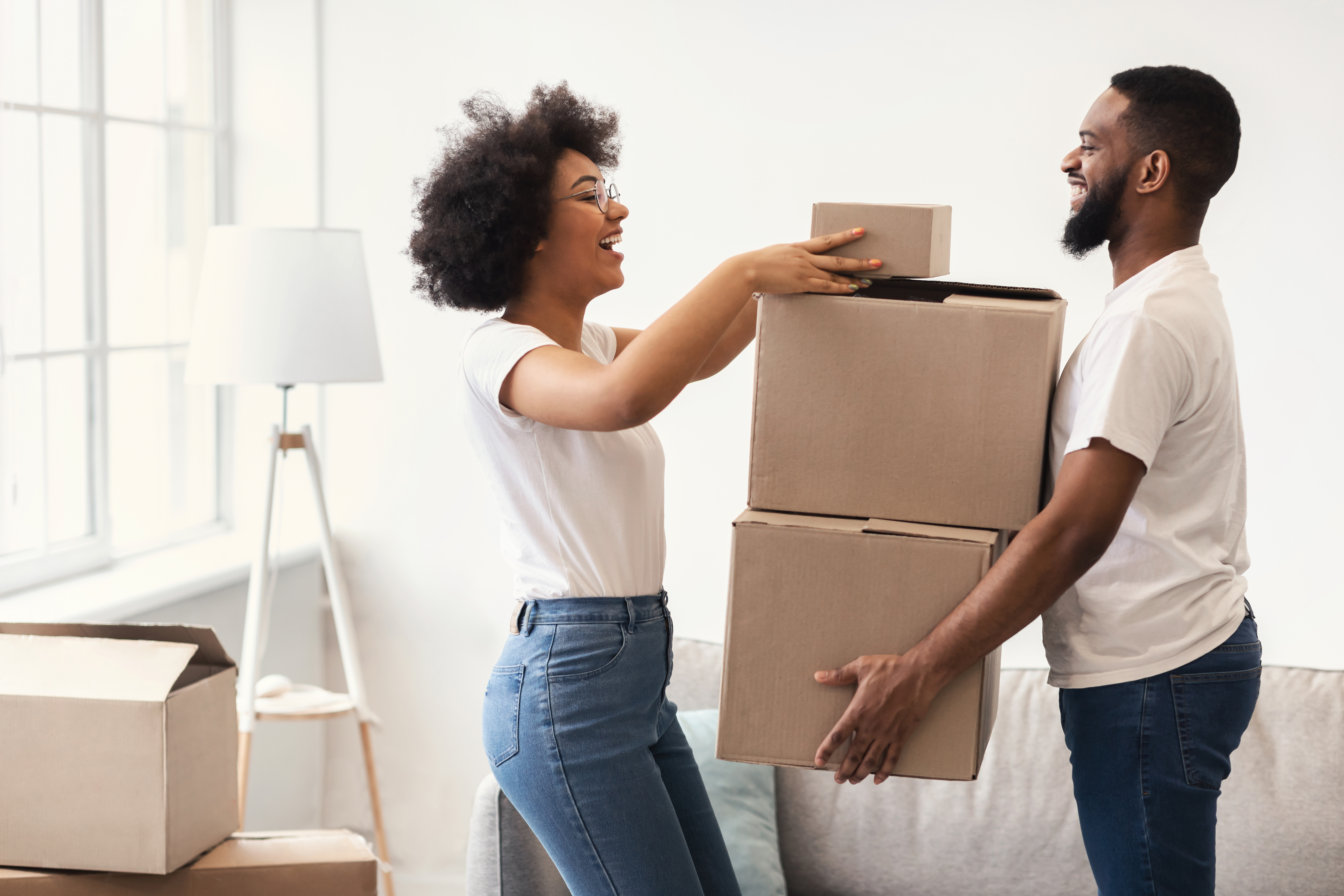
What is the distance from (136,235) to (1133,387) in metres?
2.20

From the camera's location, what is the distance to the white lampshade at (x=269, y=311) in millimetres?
2062

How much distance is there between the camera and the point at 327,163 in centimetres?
279

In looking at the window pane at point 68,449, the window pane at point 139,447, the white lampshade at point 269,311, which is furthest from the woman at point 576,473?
the window pane at point 139,447

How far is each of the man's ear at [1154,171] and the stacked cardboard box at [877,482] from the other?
0.79ft

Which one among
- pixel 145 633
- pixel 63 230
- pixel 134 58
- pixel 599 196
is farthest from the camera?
pixel 134 58

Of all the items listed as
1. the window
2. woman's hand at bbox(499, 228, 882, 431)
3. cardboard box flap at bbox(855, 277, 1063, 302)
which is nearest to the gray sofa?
woman's hand at bbox(499, 228, 882, 431)

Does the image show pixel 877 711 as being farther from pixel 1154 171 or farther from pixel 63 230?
pixel 63 230

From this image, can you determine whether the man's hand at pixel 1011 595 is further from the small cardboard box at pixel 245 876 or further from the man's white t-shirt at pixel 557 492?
the small cardboard box at pixel 245 876

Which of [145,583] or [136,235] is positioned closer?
[145,583]

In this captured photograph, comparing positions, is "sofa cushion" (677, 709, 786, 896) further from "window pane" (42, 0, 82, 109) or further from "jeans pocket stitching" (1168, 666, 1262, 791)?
"window pane" (42, 0, 82, 109)

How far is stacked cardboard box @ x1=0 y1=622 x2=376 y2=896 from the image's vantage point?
3.73ft

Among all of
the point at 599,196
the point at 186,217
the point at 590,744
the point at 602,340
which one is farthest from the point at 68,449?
the point at 590,744

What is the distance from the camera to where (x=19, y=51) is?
2223 mm

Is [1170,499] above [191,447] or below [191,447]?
above
